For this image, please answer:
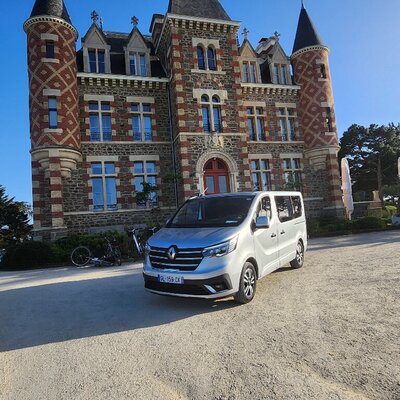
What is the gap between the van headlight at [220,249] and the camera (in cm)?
484

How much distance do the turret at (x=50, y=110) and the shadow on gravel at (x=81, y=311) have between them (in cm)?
999

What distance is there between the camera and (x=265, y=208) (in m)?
6.35

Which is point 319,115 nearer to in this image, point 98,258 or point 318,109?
point 318,109

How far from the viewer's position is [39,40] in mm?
16438

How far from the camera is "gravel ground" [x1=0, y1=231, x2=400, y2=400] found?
281 cm

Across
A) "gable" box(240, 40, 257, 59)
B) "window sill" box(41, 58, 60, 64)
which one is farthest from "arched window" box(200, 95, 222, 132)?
"window sill" box(41, 58, 60, 64)

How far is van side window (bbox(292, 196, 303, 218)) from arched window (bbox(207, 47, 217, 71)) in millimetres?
13277

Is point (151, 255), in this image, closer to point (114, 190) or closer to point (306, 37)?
point (114, 190)

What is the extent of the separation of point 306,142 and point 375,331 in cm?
1956

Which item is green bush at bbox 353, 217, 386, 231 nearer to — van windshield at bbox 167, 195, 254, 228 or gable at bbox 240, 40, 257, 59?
gable at bbox 240, 40, 257, 59

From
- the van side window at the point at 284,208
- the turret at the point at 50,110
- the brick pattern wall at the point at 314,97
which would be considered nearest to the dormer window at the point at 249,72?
the brick pattern wall at the point at 314,97

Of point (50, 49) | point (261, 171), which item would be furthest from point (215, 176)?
point (50, 49)

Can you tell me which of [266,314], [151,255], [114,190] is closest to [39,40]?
[114,190]

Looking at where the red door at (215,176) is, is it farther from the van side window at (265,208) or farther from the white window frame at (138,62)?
the van side window at (265,208)
